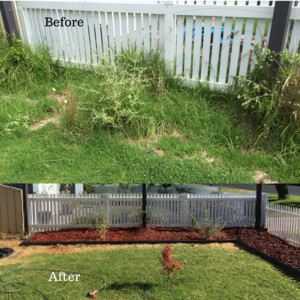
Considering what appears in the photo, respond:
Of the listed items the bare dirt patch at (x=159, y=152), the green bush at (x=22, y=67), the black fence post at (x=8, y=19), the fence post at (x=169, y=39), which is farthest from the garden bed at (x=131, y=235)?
the black fence post at (x=8, y=19)

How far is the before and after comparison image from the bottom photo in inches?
0.4

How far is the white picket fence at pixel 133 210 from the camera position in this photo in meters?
2.59

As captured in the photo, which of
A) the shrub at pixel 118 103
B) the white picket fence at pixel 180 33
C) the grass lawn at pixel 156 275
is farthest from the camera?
the white picket fence at pixel 180 33

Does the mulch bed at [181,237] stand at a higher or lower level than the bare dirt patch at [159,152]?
lower

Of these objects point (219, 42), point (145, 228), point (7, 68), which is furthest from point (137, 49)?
point (145, 228)

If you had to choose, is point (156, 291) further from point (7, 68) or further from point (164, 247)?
point (7, 68)

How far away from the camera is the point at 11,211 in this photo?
2662mm

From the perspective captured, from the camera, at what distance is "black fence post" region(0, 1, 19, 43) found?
477 cm

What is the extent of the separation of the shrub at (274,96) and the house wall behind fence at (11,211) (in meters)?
2.19

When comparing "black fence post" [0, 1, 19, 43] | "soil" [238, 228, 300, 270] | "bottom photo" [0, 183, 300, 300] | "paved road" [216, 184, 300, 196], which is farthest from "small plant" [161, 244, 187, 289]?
"black fence post" [0, 1, 19, 43]

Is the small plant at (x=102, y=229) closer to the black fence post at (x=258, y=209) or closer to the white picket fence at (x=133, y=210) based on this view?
the white picket fence at (x=133, y=210)

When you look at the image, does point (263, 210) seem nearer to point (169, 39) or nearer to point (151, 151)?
point (151, 151)

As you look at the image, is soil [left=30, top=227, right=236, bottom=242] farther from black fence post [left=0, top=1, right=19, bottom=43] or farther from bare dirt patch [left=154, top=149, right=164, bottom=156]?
black fence post [left=0, top=1, right=19, bottom=43]

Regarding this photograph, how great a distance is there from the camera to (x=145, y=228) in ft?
8.86
